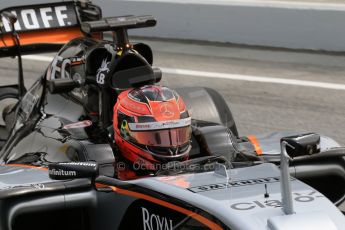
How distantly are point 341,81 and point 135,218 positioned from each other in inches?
303

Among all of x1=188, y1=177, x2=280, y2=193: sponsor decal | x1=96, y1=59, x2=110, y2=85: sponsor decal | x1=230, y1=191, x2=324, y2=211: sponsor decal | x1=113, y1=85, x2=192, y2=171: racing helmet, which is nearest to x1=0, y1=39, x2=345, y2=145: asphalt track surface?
x1=96, y1=59, x2=110, y2=85: sponsor decal

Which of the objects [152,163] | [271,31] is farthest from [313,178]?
[271,31]

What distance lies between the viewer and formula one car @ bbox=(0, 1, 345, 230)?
5.38 metres

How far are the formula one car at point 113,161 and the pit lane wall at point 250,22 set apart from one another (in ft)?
19.4

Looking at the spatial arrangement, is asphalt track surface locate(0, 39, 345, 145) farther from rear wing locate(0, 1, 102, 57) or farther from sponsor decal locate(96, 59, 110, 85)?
sponsor decal locate(96, 59, 110, 85)

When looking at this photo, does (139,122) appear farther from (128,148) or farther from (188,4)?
(188,4)

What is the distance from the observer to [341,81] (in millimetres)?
13250

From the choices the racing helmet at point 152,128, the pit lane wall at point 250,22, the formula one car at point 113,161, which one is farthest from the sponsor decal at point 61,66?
the pit lane wall at point 250,22

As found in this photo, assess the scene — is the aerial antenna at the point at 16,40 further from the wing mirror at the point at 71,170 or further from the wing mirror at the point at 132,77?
the wing mirror at the point at 71,170

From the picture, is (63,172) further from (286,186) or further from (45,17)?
(45,17)

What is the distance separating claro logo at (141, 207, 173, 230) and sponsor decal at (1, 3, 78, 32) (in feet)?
14.1

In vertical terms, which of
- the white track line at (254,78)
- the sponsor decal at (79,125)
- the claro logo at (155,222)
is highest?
the sponsor decal at (79,125)

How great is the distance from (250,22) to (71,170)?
10.3 metres

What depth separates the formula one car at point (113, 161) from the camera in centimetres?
538
